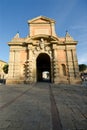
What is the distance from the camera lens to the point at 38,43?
74.7 ft

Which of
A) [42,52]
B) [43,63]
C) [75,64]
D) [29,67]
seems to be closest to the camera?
[29,67]

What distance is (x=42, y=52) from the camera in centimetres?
2264

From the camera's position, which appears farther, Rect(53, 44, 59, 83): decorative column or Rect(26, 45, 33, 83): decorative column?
Rect(26, 45, 33, 83): decorative column

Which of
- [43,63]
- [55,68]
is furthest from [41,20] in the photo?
[43,63]

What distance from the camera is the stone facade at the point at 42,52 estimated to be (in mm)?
21016

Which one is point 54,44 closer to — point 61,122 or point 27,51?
point 27,51

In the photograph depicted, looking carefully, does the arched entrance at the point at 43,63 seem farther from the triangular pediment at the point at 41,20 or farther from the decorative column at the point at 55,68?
the triangular pediment at the point at 41,20

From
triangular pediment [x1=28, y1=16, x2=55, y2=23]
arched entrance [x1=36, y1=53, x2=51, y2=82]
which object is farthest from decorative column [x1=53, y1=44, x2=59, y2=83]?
triangular pediment [x1=28, y1=16, x2=55, y2=23]

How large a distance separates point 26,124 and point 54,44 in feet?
65.2

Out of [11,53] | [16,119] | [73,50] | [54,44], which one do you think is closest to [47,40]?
[54,44]

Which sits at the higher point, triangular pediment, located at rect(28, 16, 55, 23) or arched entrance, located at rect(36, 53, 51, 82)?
triangular pediment, located at rect(28, 16, 55, 23)

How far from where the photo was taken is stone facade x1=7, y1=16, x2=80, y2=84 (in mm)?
21016

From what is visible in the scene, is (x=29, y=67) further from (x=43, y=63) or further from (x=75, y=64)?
A: (x=43, y=63)

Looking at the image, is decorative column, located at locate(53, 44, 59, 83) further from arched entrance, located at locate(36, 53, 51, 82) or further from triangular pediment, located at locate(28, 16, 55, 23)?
triangular pediment, located at locate(28, 16, 55, 23)
